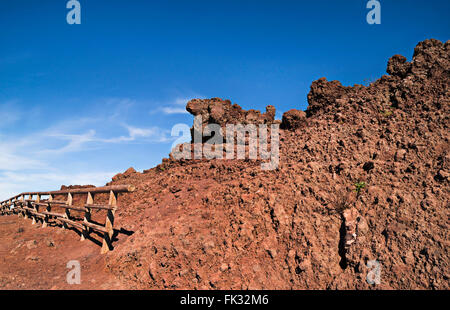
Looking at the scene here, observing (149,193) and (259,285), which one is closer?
(259,285)

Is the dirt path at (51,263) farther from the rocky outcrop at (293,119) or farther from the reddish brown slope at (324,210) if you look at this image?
the rocky outcrop at (293,119)

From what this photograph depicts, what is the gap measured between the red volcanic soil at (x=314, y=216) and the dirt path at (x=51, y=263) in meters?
0.05

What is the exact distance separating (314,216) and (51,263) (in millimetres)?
8210

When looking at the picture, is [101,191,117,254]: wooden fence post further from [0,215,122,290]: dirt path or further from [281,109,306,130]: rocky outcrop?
[281,109,306,130]: rocky outcrop

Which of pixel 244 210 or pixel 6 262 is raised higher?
pixel 244 210

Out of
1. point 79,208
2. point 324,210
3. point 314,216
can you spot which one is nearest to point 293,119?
point 324,210

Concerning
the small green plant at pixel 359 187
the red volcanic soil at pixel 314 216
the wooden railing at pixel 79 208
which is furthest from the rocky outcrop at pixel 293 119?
the wooden railing at pixel 79 208

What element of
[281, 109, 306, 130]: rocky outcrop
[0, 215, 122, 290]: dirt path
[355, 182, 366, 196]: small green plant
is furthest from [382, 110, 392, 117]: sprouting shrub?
[0, 215, 122, 290]: dirt path

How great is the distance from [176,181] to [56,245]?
507cm

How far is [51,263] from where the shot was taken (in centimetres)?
754

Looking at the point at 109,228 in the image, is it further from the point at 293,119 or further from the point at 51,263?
the point at 293,119
